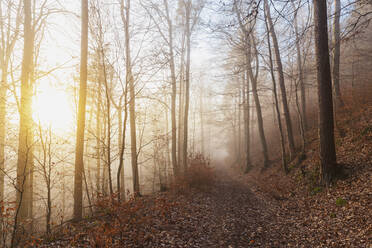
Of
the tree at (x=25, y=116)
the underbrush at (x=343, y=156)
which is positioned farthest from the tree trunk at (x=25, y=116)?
the underbrush at (x=343, y=156)

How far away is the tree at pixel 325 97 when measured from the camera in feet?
20.9

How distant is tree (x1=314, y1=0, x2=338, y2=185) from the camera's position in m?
6.37

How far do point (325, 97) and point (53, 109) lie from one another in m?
9.79

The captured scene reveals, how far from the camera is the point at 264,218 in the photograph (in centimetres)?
619

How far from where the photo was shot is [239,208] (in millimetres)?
7281

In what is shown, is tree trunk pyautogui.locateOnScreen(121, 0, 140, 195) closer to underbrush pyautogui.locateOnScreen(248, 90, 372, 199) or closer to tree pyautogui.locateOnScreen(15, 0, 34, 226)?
tree pyautogui.locateOnScreen(15, 0, 34, 226)

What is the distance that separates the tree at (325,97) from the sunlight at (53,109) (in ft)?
29.8

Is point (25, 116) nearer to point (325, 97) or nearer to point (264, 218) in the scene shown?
point (264, 218)

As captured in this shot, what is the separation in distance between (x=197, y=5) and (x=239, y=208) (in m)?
12.0

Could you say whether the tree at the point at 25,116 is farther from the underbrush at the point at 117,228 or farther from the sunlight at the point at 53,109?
the underbrush at the point at 117,228

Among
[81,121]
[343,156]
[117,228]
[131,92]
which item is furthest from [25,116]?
[343,156]

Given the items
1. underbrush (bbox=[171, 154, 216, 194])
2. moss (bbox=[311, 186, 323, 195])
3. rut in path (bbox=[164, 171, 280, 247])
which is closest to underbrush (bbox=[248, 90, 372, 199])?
moss (bbox=[311, 186, 323, 195])

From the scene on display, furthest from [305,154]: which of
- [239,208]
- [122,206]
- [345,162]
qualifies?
[122,206]

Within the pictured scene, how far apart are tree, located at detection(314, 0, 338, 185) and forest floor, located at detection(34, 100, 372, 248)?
1.74 feet
